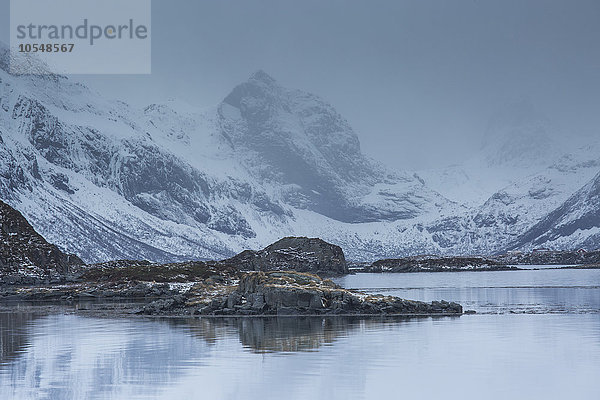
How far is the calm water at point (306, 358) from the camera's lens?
40.4 meters

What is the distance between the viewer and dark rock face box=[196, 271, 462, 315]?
83750 mm

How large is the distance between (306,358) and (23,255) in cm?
13234

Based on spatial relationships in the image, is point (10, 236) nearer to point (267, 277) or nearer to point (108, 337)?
point (267, 277)

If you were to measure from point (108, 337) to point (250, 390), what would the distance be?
28.6m

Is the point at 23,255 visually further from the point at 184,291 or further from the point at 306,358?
the point at 306,358

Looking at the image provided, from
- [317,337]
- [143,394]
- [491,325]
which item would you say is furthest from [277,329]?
[143,394]

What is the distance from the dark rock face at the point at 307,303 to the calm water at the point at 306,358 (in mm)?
5582

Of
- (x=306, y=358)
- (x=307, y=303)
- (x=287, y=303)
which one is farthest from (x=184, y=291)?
(x=306, y=358)

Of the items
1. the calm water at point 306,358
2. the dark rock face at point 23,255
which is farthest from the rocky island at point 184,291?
the calm water at point 306,358

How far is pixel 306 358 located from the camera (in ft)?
167

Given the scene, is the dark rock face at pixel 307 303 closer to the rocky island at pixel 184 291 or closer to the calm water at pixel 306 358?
the rocky island at pixel 184 291

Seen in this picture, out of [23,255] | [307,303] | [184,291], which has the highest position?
[23,255]

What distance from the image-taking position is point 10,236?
175625mm

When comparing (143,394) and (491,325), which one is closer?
(143,394)
